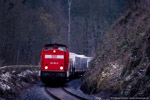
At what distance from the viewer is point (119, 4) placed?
47.9 metres

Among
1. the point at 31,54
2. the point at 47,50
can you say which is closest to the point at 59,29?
the point at 31,54

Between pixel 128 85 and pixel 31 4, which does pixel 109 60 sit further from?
pixel 31 4

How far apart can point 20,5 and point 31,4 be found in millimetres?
12454

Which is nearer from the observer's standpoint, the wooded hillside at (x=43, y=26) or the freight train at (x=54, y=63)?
the freight train at (x=54, y=63)

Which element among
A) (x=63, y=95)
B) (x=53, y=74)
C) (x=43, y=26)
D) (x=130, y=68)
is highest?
(x=43, y=26)

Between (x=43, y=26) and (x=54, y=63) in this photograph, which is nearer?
(x=54, y=63)

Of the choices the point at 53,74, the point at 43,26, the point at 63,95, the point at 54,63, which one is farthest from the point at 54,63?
the point at 43,26

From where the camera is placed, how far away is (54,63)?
56.7 feet

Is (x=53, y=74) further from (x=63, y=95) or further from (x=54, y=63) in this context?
(x=63, y=95)

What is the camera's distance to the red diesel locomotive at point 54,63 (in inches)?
663

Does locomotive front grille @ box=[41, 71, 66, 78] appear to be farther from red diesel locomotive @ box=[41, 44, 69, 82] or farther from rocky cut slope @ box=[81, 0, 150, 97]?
rocky cut slope @ box=[81, 0, 150, 97]

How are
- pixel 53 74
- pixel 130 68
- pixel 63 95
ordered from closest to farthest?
pixel 130 68 → pixel 63 95 → pixel 53 74

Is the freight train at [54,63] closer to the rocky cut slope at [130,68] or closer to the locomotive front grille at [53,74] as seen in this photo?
the locomotive front grille at [53,74]

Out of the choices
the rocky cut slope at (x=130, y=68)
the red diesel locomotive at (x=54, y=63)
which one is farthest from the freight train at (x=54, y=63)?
the rocky cut slope at (x=130, y=68)
